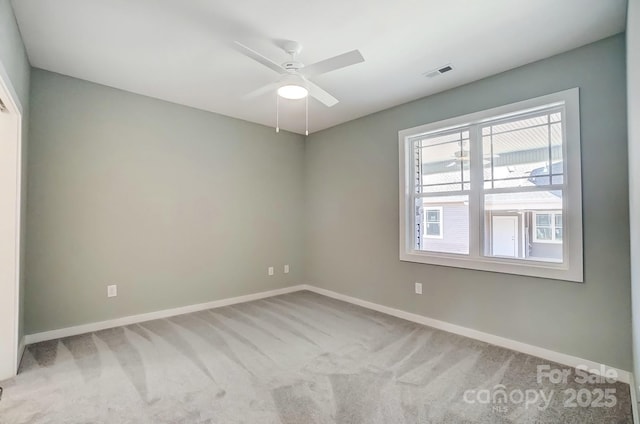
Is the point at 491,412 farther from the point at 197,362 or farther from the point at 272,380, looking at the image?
the point at 197,362

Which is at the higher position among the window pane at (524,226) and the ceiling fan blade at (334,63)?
the ceiling fan blade at (334,63)

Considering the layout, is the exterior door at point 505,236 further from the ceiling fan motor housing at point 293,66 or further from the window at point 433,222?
the ceiling fan motor housing at point 293,66

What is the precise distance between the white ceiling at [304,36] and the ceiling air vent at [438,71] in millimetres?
59

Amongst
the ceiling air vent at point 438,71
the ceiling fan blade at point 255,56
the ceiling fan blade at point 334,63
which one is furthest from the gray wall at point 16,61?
the ceiling air vent at point 438,71

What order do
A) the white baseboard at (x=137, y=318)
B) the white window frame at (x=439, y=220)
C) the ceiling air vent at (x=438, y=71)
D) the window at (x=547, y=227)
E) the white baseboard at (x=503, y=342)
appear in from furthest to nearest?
the white window frame at (x=439, y=220) < the white baseboard at (x=137, y=318) < the ceiling air vent at (x=438, y=71) < the window at (x=547, y=227) < the white baseboard at (x=503, y=342)

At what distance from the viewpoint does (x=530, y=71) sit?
275 centimetres

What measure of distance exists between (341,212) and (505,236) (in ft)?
7.14

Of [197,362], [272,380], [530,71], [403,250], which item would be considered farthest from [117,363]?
[530,71]

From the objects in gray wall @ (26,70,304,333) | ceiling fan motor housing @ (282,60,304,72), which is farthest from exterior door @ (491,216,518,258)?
gray wall @ (26,70,304,333)

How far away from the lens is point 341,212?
4543 millimetres

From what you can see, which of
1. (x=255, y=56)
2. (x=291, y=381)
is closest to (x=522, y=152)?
(x=255, y=56)

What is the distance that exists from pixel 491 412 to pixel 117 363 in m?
2.83

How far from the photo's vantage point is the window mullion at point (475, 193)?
3.11 m

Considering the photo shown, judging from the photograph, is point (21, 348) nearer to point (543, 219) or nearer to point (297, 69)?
point (297, 69)
